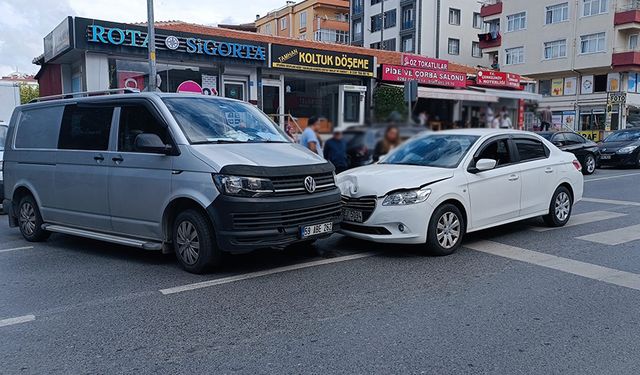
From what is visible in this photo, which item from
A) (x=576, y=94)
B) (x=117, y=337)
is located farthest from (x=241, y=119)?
(x=576, y=94)

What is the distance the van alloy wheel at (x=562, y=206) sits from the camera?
8.45 meters

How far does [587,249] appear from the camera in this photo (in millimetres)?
7016

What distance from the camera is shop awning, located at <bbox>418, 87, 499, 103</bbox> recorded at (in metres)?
3.65

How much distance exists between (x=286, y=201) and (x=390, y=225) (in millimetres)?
1493

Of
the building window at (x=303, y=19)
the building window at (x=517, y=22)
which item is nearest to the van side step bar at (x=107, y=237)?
the building window at (x=517, y=22)

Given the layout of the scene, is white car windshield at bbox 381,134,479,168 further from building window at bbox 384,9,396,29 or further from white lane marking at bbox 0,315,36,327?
building window at bbox 384,9,396,29

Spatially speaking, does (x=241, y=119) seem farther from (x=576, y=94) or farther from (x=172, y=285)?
(x=576, y=94)

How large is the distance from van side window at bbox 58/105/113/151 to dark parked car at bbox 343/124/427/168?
3.85m

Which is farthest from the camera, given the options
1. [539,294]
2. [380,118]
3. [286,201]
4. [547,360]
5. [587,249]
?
[587,249]

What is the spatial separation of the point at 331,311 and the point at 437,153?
3233mm

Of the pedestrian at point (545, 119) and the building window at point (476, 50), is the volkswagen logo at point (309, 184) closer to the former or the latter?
the pedestrian at point (545, 119)

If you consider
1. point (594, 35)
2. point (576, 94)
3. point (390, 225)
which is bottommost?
point (390, 225)

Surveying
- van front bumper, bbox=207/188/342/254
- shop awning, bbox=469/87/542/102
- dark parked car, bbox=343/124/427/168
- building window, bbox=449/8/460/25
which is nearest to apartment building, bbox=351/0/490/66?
building window, bbox=449/8/460/25

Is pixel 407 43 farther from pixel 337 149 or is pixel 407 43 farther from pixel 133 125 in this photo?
pixel 337 149
